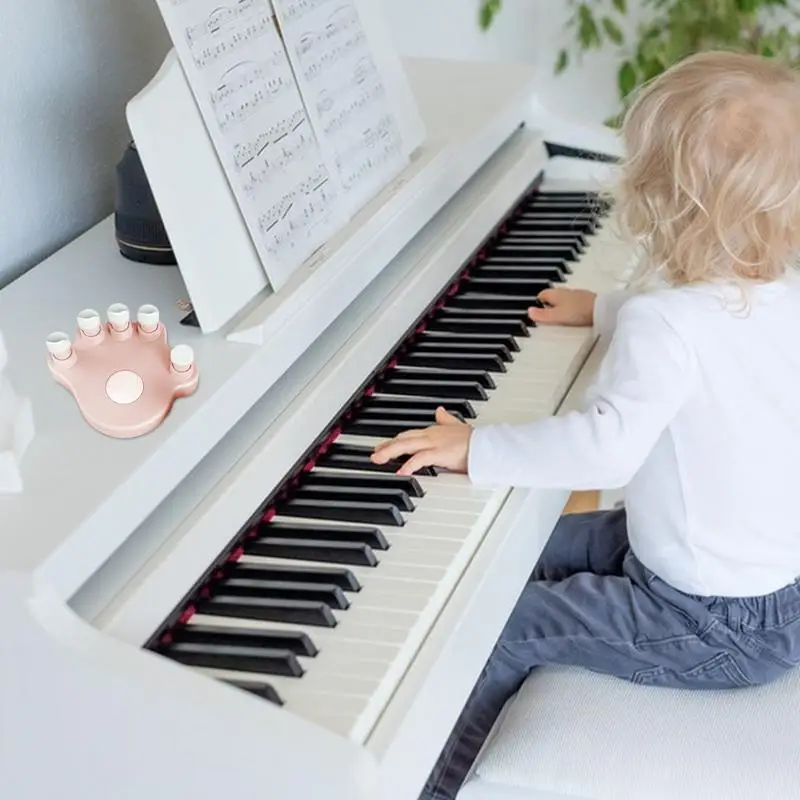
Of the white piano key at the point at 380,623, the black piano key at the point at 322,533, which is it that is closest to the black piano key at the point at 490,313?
the white piano key at the point at 380,623

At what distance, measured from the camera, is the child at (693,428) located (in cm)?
148

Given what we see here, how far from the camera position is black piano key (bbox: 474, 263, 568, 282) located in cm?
202

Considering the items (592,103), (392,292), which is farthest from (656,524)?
(592,103)

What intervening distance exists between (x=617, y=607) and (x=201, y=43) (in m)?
0.81

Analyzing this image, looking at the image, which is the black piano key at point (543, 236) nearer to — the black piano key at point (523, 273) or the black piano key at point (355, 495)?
the black piano key at point (523, 273)

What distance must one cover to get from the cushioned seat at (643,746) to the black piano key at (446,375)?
15.7 inches

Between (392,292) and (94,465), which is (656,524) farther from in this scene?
(94,465)

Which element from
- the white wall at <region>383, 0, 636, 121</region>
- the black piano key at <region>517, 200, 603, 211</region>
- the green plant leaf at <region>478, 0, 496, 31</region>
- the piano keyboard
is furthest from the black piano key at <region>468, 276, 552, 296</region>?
the green plant leaf at <region>478, 0, 496, 31</region>

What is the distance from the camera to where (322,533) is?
142 centimetres

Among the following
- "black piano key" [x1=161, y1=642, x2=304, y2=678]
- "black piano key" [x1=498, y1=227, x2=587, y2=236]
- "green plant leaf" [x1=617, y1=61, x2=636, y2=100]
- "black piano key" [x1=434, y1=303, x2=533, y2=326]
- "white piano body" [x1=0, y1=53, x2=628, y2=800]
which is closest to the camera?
"white piano body" [x1=0, y1=53, x2=628, y2=800]

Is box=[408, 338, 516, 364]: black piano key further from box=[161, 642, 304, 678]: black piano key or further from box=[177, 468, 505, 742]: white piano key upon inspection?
box=[161, 642, 304, 678]: black piano key

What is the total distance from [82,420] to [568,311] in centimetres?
81

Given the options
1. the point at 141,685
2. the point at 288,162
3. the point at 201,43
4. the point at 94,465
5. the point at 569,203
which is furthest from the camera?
the point at 569,203

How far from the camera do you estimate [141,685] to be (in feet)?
3.65
